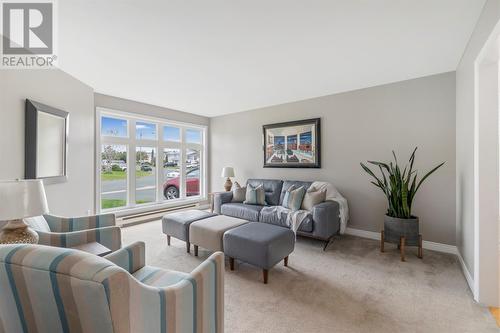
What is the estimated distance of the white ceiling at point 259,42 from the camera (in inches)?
73.3

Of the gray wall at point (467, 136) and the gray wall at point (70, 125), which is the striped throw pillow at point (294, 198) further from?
the gray wall at point (70, 125)

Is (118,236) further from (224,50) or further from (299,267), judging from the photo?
(224,50)

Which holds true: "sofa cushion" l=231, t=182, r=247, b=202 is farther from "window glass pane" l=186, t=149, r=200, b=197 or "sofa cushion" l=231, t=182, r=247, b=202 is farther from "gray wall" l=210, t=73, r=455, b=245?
"window glass pane" l=186, t=149, r=200, b=197

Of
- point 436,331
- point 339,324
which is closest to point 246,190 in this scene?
point 339,324

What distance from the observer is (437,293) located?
2.15 metres

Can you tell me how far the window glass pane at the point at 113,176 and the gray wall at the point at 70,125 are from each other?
1.27 ft

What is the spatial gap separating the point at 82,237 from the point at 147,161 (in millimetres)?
3115

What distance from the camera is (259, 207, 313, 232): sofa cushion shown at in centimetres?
328

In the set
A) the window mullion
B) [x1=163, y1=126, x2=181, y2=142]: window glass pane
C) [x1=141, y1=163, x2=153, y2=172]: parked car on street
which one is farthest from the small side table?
[x1=163, y1=126, x2=181, y2=142]: window glass pane

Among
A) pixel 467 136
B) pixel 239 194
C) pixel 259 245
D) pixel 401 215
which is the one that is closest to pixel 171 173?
pixel 239 194

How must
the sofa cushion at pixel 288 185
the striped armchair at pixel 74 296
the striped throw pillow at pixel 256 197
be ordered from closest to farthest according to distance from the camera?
the striped armchair at pixel 74 296
the sofa cushion at pixel 288 185
the striped throw pillow at pixel 256 197

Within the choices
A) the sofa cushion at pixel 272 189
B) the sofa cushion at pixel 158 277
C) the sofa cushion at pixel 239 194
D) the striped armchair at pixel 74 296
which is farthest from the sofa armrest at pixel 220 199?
the striped armchair at pixel 74 296

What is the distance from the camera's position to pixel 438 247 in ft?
10.3

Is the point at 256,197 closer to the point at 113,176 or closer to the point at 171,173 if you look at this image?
the point at 171,173
